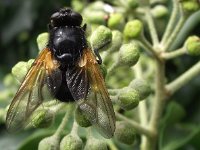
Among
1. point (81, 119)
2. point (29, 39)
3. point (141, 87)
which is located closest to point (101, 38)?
point (141, 87)

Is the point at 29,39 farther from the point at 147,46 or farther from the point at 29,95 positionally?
the point at 29,95

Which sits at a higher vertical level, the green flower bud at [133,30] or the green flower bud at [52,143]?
the green flower bud at [133,30]

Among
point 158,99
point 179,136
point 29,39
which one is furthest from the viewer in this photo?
point 29,39

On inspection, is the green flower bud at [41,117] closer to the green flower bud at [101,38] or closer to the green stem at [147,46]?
the green flower bud at [101,38]

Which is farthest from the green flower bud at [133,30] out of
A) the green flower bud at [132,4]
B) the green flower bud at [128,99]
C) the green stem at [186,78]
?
the green flower bud at [128,99]

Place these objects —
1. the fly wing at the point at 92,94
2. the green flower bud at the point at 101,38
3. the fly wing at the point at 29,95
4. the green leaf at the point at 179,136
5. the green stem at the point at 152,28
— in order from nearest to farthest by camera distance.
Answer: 1. the fly wing at the point at 92,94
2. the fly wing at the point at 29,95
3. the green flower bud at the point at 101,38
4. the green stem at the point at 152,28
5. the green leaf at the point at 179,136

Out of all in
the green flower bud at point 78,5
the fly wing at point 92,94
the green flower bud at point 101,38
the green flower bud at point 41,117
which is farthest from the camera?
the green flower bud at point 78,5

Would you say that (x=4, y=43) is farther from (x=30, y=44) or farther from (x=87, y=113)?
(x=87, y=113)
